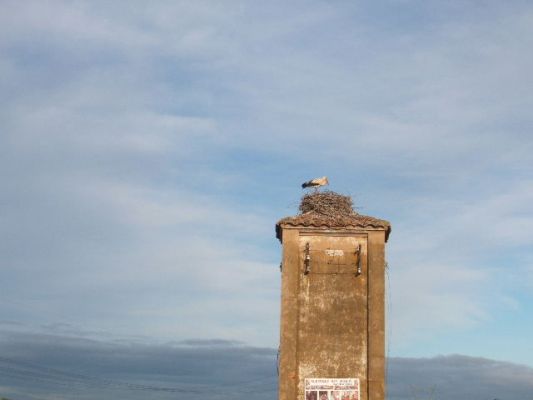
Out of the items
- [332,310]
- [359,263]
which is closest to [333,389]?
[332,310]

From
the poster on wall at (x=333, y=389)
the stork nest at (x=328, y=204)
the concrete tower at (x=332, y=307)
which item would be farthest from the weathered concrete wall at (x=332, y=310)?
the stork nest at (x=328, y=204)

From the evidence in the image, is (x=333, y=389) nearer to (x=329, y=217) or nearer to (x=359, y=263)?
(x=359, y=263)

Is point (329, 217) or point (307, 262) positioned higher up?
point (329, 217)

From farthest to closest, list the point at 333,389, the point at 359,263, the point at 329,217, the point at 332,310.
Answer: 1. the point at 329,217
2. the point at 359,263
3. the point at 332,310
4. the point at 333,389

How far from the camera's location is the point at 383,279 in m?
21.4

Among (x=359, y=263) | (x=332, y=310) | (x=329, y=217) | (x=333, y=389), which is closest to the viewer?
(x=333, y=389)

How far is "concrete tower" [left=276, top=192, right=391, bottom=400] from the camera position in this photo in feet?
67.3

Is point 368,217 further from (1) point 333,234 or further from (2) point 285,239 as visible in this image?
(2) point 285,239

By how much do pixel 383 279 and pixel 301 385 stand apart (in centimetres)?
379

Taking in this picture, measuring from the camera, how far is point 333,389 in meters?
20.4

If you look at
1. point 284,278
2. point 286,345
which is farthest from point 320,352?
point 284,278

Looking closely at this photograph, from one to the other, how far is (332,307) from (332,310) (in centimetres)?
9

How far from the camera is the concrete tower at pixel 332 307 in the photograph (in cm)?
2052

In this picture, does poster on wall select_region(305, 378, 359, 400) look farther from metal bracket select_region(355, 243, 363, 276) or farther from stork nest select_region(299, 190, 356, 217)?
stork nest select_region(299, 190, 356, 217)
